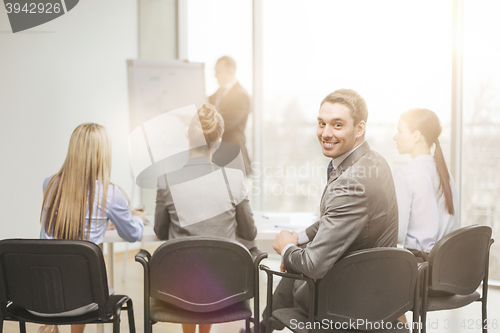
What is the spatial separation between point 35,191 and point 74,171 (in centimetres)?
228

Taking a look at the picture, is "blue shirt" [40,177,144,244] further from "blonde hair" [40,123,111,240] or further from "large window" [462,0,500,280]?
"large window" [462,0,500,280]

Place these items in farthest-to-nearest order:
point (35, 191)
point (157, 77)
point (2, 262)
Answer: point (157, 77) < point (35, 191) < point (2, 262)

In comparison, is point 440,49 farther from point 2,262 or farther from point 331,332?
point 2,262

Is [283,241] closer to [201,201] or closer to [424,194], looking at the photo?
[201,201]

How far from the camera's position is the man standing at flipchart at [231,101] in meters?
4.16

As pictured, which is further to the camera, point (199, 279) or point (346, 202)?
point (199, 279)

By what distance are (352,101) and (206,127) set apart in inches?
34.1

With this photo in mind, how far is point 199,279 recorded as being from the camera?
179 centimetres

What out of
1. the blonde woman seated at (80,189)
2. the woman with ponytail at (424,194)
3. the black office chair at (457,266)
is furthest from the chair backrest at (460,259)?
the blonde woman seated at (80,189)

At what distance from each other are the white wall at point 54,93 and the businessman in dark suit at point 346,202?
9.94 feet

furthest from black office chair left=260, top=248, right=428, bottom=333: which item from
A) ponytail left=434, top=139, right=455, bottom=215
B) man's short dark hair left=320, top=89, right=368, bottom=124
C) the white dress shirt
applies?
ponytail left=434, top=139, right=455, bottom=215

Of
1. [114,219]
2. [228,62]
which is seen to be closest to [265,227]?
[114,219]

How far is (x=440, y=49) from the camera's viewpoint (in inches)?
152

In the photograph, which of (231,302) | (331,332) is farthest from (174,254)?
(331,332)
